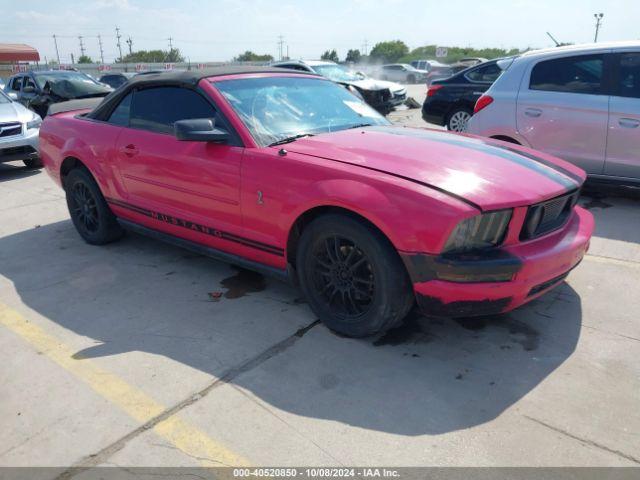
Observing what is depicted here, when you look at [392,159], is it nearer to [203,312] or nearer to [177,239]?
[203,312]

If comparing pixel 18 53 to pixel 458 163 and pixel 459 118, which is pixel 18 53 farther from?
pixel 458 163

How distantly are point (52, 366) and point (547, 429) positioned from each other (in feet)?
8.73

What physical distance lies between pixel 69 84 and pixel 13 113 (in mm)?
3526

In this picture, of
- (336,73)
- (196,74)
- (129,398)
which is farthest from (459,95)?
(129,398)

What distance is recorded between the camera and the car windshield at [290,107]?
369 cm

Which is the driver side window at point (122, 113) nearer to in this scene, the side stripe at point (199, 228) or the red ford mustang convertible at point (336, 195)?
the red ford mustang convertible at point (336, 195)

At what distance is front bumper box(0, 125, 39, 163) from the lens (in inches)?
325

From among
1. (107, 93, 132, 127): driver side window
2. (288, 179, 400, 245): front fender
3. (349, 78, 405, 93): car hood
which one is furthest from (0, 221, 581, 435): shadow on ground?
(349, 78, 405, 93): car hood

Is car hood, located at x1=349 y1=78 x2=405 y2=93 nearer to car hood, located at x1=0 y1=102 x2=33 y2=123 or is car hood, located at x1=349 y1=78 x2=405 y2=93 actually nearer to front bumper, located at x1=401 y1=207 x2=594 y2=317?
car hood, located at x1=0 y1=102 x2=33 y2=123

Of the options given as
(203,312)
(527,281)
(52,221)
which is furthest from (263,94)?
(52,221)

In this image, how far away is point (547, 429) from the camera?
7.99 feet

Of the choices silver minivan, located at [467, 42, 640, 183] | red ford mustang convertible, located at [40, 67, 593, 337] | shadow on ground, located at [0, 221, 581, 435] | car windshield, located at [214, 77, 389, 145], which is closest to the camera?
shadow on ground, located at [0, 221, 581, 435]

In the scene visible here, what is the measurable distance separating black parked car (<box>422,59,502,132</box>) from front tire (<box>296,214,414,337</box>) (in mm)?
6977

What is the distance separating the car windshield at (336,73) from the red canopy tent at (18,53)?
43.9m
